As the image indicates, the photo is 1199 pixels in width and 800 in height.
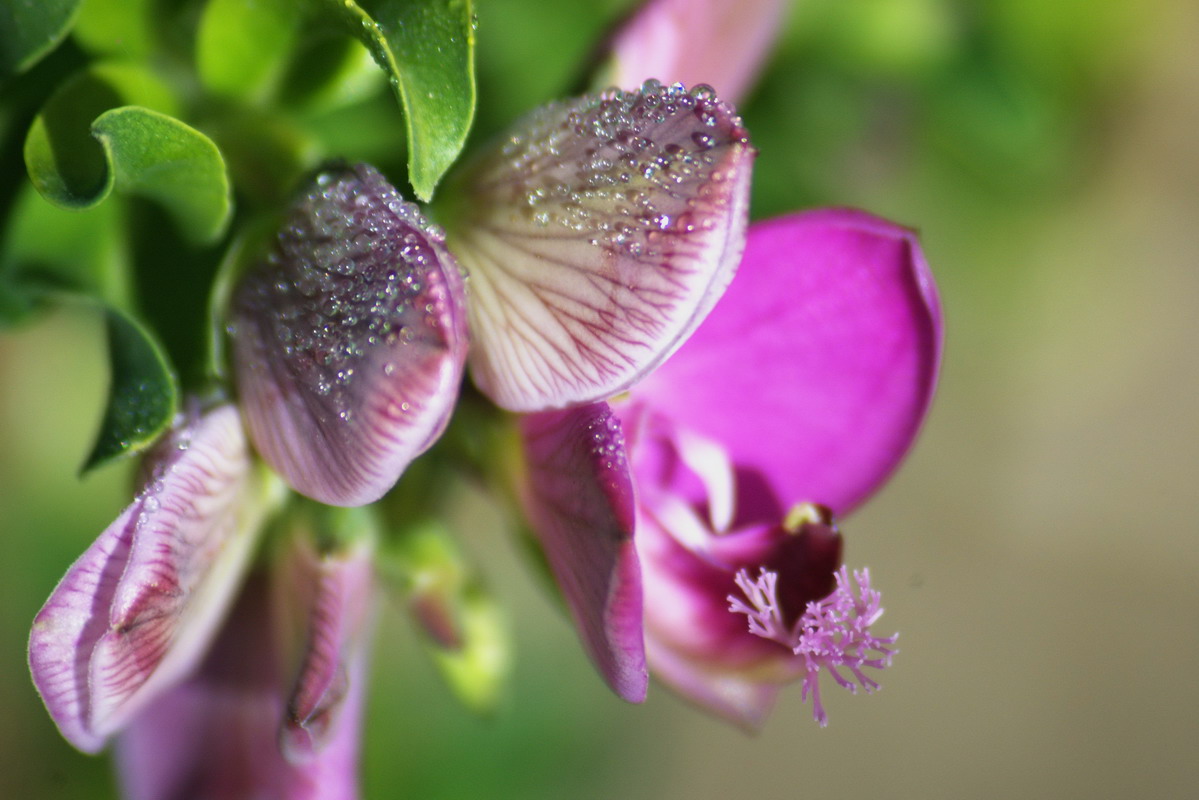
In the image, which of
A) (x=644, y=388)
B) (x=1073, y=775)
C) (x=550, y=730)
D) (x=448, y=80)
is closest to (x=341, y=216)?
(x=448, y=80)

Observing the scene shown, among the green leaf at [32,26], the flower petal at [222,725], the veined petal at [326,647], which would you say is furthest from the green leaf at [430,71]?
the flower petal at [222,725]

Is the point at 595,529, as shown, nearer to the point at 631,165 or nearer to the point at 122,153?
the point at 631,165

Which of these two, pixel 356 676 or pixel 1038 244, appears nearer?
pixel 356 676

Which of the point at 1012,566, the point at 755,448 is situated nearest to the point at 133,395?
the point at 755,448

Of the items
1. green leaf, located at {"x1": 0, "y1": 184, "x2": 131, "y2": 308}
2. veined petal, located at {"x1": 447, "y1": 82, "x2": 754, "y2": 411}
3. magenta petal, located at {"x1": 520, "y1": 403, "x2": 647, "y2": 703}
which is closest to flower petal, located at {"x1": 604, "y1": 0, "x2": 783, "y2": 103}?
veined petal, located at {"x1": 447, "y1": 82, "x2": 754, "y2": 411}

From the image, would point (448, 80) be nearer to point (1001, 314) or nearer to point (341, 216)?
point (341, 216)

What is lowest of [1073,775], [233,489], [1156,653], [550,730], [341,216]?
[550,730]
